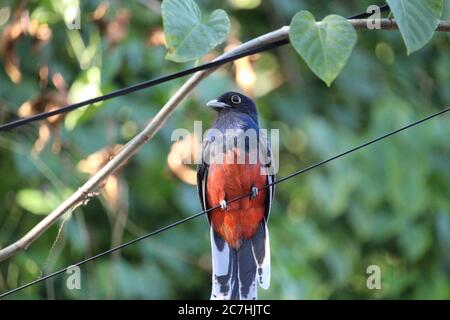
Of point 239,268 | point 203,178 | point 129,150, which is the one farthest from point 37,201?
point 129,150

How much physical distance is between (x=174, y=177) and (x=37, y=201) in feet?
2.74

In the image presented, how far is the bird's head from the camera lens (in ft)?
15.7

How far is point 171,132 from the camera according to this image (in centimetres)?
596

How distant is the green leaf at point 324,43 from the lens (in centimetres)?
304

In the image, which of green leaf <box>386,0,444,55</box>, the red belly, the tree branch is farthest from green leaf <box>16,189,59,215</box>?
green leaf <box>386,0,444,55</box>

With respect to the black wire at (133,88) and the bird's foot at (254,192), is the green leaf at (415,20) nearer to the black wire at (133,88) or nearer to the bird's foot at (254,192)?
the black wire at (133,88)

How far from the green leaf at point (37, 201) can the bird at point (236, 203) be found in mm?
1275

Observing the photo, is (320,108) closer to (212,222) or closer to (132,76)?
(132,76)

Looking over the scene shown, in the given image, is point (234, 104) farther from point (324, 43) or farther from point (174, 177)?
point (324, 43)

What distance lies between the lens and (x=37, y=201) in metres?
5.51

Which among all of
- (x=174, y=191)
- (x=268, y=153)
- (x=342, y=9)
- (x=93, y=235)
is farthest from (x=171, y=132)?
(x=342, y=9)

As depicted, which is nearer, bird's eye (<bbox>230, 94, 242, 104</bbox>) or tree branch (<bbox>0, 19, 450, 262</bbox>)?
tree branch (<bbox>0, 19, 450, 262</bbox>)

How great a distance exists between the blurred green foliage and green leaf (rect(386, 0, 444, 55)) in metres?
2.46

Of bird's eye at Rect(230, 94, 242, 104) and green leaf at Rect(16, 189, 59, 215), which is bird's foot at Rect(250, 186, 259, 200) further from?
green leaf at Rect(16, 189, 59, 215)
